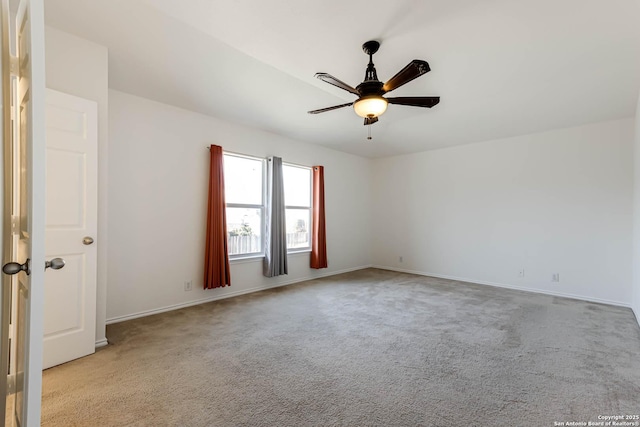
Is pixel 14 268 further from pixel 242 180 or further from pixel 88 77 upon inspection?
pixel 242 180

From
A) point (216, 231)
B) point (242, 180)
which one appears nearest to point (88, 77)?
point (216, 231)

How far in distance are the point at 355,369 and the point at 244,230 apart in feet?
9.32

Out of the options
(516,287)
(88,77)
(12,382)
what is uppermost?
(88,77)

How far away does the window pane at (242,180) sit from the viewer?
14.3 feet

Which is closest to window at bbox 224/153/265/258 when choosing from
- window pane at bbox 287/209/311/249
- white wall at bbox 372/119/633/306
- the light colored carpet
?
window pane at bbox 287/209/311/249

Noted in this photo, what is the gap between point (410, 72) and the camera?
82.7 inches

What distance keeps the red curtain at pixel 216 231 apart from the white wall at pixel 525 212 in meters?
3.78

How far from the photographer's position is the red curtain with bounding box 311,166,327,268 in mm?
5395

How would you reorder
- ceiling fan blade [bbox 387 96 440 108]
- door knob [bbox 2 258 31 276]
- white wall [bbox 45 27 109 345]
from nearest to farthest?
door knob [bbox 2 258 31 276]
white wall [bbox 45 27 109 345]
ceiling fan blade [bbox 387 96 440 108]

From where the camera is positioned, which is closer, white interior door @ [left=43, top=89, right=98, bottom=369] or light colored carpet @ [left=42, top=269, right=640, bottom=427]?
light colored carpet @ [left=42, top=269, right=640, bottom=427]

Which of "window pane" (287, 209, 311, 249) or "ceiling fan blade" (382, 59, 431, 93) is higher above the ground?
"ceiling fan blade" (382, 59, 431, 93)

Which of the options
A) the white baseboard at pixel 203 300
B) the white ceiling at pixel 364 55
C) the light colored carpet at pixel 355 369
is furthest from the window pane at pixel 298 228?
the white ceiling at pixel 364 55

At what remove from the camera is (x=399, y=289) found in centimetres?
473

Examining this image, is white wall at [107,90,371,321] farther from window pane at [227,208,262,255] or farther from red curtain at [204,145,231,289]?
window pane at [227,208,262,255]
